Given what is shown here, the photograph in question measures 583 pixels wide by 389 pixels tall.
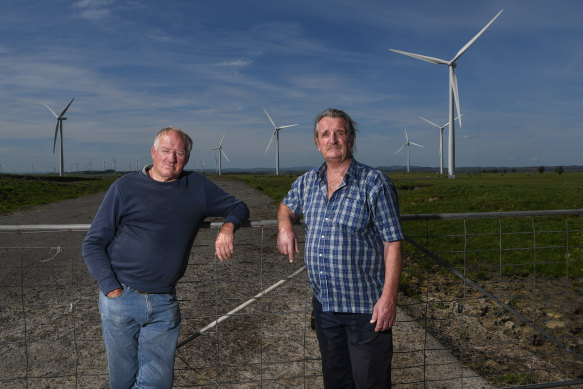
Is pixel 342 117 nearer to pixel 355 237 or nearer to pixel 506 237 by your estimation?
pixel 355 237

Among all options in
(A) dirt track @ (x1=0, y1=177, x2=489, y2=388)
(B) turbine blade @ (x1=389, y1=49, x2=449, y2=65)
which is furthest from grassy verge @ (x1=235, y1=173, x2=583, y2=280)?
(B) turbine blade @ (x1=389, y1=49, x2=449, y2=65)

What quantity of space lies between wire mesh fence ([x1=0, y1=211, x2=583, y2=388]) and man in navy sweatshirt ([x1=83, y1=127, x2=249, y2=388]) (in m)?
0.73

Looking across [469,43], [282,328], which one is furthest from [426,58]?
[282,328]

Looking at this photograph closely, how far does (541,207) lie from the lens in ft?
64.7

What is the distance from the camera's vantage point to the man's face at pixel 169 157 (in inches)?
112

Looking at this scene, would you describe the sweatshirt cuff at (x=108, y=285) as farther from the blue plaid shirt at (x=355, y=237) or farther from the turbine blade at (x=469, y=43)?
the turbine blade at (x=469, y=43)

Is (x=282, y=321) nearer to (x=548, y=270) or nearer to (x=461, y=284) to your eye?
(x=461, y=284)

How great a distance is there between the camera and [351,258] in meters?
2.58

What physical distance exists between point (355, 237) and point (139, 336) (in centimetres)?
157

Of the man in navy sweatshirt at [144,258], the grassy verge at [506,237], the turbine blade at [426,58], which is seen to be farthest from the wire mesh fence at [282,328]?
the turbine blade at [426,58]

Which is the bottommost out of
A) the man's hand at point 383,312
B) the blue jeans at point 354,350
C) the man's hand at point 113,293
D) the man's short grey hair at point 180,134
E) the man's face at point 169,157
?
the blue jeans at point 354,350

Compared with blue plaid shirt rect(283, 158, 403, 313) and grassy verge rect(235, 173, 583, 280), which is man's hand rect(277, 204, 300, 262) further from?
grassy verge rect(235, 173, 583, 280)

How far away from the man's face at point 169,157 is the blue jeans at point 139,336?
2.54 ft

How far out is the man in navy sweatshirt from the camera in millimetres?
2764
